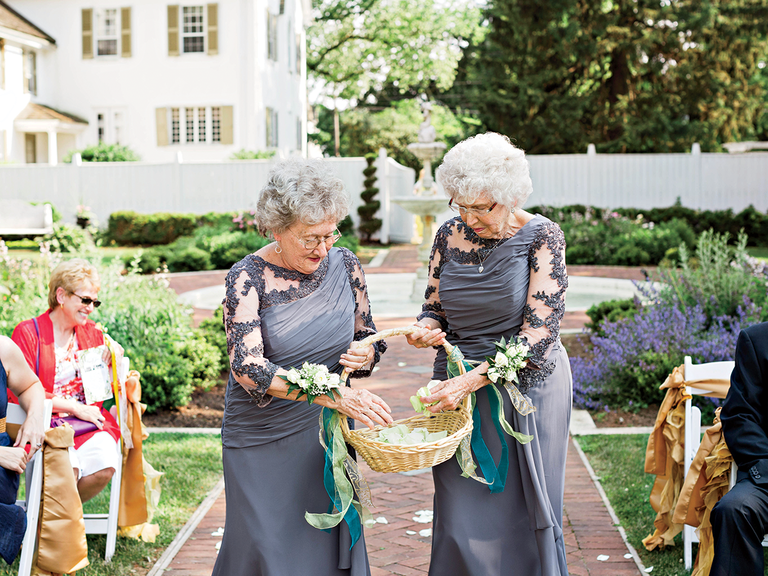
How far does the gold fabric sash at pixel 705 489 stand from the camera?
3330 mm

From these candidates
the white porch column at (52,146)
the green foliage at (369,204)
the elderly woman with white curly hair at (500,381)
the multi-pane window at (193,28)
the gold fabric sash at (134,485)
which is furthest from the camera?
the multi-pane window at (193,28)

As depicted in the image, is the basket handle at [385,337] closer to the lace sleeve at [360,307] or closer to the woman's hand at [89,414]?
the lace sleeve at [360,307]

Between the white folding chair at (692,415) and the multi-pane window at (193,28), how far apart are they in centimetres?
2138

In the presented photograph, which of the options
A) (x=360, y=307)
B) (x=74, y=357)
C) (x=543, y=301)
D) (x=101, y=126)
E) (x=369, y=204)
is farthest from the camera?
(x=101, y=126)

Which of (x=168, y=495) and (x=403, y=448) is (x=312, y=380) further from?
(x=168, y=495)

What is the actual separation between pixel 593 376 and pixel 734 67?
70.4ft

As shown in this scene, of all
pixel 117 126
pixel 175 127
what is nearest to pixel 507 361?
pixel 175 127

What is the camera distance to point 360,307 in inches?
124

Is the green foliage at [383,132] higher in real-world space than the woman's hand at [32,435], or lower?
higher

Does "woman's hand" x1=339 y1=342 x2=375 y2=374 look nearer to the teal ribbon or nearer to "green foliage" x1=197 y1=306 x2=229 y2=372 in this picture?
the teal ribbon

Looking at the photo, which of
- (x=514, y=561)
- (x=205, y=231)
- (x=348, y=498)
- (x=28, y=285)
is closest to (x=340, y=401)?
(x=348, y=498)

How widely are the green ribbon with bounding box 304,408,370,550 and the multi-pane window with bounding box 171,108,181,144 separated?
22.0m
